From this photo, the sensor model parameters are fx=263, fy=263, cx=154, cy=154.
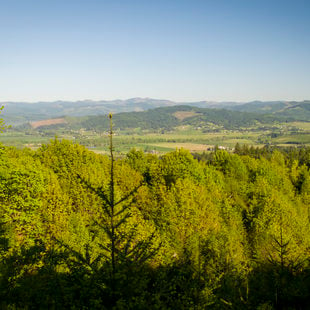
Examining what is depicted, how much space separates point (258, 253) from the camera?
30.9 metres

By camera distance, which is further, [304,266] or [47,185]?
[47,185]

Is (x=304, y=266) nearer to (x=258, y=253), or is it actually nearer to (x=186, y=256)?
(x=258, y=253)

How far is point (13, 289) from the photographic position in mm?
20297

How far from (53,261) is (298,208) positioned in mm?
43602

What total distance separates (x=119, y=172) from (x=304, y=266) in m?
30.3

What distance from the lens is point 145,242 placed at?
1867 cm

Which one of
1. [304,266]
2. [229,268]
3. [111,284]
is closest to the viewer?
[111,284]

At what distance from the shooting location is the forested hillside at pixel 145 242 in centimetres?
1759

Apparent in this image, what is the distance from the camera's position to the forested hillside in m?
17.6

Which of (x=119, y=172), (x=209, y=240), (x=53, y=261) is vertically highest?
(x=119, y=172)

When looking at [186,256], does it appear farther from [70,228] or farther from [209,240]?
[70,228]

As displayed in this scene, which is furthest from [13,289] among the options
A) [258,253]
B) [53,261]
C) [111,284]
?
[258,253]

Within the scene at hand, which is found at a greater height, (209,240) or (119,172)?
(119,172)

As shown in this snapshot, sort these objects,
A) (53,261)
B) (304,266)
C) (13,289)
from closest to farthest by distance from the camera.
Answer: (13,289), (53,261), (304,266)
